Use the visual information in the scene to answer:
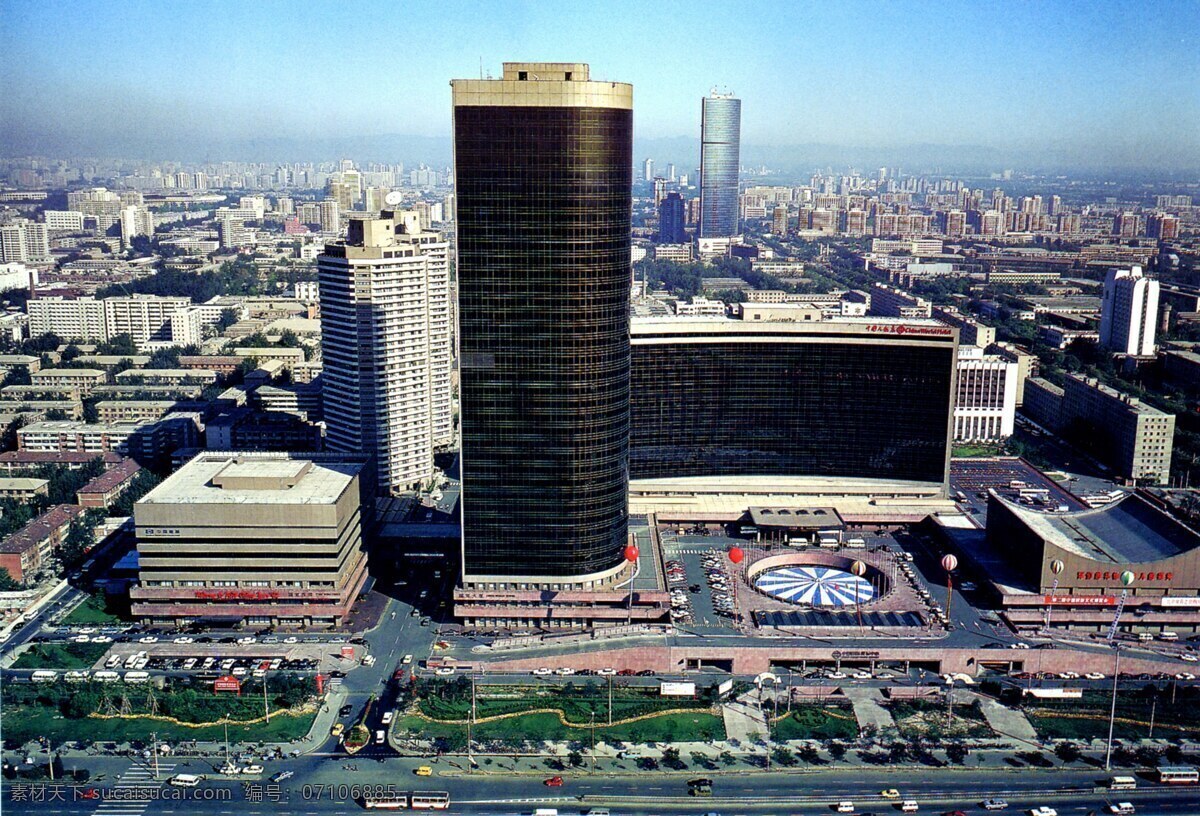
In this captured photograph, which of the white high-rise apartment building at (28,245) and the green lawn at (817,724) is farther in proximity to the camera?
the white high-rise apartment building at (28,245)

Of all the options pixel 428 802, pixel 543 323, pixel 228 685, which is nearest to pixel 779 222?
pixel 543 323

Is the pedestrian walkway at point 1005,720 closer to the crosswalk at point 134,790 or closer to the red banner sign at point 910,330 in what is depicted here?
the red banner sign at point 910,330

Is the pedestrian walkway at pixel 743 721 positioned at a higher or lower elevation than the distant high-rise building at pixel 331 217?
lower

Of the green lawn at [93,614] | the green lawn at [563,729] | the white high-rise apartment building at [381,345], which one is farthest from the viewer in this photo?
the white high-rise apartment building at [381,345]

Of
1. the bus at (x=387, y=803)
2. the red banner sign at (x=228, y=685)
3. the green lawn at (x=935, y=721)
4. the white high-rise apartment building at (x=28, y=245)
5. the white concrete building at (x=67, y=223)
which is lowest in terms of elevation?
the bus at (x=387, y=803)

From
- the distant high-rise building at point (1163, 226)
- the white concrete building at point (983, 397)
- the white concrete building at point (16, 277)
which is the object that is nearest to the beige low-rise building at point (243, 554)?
the white concrete building at point (983, 397)

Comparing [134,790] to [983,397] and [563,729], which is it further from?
[983,397]
